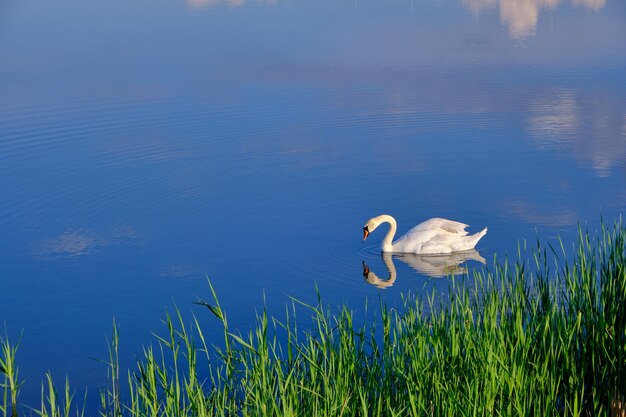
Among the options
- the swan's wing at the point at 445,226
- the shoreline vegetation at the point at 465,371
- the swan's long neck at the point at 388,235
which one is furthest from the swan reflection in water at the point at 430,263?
the shoreline vegetation at the point at 465,371

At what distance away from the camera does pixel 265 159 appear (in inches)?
562

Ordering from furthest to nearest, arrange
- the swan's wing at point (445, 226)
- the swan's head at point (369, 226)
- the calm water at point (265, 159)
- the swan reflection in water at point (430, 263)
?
the swan's head at point (369, 226), the swan's wing at point (445, 226), the swan reflection in water at point (430, 263), the calm water at point (265, 159)

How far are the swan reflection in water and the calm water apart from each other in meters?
0.06

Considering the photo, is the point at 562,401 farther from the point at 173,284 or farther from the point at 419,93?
the point at 419,93

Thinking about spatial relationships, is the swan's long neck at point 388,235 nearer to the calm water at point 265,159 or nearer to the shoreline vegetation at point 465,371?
the calm water at point 265,159

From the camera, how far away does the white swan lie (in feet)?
35.6

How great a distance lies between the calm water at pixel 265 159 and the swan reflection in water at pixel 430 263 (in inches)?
2.5

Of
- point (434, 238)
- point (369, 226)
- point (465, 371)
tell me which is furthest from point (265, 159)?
point (465, 371)

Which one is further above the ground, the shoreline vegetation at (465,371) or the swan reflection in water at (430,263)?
the shoreline vegetation at (465,371)

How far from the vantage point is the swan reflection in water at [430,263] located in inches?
408

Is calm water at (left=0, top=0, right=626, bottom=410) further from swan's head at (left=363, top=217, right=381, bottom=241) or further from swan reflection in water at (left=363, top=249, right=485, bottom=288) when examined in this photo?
swan's head at (left=363, top=217, right=381, bottom=241)

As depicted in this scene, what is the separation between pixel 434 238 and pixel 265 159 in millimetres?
3972

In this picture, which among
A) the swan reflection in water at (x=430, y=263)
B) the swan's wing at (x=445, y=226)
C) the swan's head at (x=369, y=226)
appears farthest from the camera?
the swan's head at (x=369, y=226)

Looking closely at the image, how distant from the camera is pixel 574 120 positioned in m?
15.9
